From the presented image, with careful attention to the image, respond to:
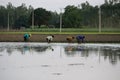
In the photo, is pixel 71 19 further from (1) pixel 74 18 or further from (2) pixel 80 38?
(2) pixel 80 38

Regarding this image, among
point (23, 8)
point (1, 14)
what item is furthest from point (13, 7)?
point (1, 14)

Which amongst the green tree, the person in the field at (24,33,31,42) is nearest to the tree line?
the green tree

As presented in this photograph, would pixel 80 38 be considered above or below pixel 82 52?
above

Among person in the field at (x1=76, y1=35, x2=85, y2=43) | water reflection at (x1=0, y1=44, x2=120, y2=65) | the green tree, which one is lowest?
water reflection at (x1=0, y1=44, x2=120, y2=65)

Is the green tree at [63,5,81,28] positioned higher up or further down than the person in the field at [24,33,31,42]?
higher up

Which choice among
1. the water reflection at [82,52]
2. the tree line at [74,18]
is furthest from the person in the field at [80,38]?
the tree line at [74,18]

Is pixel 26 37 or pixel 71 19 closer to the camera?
pixel 26 37

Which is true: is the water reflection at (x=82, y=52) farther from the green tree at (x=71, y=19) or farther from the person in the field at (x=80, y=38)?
the green tree at (x=71, y=19)

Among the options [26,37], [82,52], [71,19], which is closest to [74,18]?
[71,19]

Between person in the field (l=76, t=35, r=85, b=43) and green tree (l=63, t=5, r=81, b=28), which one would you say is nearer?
person in the field (l=76, t=35, r=85, b=43)

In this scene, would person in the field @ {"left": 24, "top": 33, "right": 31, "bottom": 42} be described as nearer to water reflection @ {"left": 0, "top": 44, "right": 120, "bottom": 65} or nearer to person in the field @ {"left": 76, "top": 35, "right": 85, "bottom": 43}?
person in the field @ {"left": 76, "top": 35, "right": 85, "bottom": 43}

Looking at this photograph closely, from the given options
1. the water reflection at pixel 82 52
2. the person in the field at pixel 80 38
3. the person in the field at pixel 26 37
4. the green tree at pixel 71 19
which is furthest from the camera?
the green tree at pixel 71 19

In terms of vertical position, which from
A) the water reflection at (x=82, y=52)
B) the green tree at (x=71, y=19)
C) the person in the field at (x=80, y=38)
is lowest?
the water reflection at (x=82, y=52)

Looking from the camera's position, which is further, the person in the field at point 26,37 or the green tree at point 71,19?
the green tree at point 71,19
